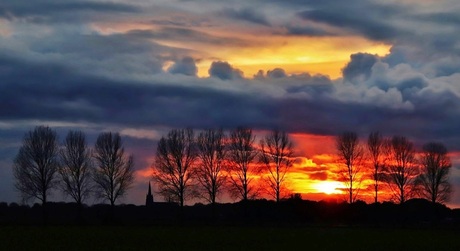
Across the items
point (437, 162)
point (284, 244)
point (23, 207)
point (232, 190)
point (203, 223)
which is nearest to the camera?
point (284, 244)

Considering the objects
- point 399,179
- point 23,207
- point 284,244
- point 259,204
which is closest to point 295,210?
point 259,204

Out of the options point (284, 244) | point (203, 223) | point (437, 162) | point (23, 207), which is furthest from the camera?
point (437, 162)

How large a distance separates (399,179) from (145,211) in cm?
4518

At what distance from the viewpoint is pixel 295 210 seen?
368 ft

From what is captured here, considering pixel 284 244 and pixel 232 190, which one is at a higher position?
pixel 232 190

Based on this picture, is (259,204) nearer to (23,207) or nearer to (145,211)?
(145,211)

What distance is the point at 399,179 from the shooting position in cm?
11625

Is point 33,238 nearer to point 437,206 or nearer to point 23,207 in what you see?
point 23,207

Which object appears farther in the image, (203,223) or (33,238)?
(203,223)

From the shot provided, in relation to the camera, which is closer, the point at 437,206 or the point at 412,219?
the point at 412,219

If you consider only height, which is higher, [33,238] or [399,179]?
[399,179]

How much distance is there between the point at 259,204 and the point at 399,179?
23.2 meters

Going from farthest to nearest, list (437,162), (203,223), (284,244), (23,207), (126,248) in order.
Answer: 1. (437,162)
2. (23,207)
3. (203,223)
4. (284,244)
5. (126,248)

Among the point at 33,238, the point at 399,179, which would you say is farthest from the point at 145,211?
the point at 33,238
